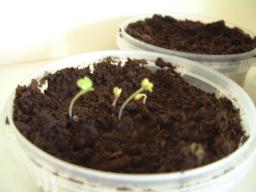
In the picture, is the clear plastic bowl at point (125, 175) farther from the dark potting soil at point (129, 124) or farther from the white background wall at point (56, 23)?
the white background wall at point (56, 23)

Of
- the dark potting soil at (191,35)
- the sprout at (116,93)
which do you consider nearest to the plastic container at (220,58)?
the dark potting soil at (191,35)

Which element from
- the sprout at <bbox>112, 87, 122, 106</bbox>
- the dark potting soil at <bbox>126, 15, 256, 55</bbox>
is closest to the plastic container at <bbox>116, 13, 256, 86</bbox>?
the dark potting soil at <bbox>126, 15, 256, 55</bbox>

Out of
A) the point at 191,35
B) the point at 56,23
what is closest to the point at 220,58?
the point at 191,35

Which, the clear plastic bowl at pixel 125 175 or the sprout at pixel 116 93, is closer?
the clear plastic bowl at pixel 125 175

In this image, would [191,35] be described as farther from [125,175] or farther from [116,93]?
[125,175]

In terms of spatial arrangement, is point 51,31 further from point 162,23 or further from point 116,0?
point 162,23

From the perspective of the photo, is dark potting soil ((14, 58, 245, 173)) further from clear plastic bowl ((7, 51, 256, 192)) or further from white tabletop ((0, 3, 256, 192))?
white tabletop ((0, 3, 256, 192))
